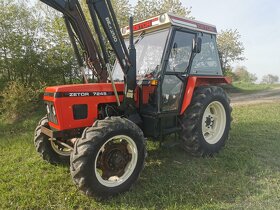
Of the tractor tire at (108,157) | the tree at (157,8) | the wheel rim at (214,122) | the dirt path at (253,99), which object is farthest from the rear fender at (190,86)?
the tree at (157,8)

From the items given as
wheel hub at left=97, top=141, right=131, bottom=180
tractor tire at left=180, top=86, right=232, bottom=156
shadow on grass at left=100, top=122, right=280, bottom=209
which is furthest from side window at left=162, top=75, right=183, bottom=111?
wheel hub at left=97, top=141, right=131, bottom=180

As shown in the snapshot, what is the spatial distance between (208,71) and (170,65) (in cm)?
107

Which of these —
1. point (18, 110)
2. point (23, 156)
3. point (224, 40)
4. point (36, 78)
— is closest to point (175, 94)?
point (23, 156)

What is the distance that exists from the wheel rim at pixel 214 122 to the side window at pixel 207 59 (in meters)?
0.68

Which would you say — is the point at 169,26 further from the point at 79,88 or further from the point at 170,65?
the point at 79,88

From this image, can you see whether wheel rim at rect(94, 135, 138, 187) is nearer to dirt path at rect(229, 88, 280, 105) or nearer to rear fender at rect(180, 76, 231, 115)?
rear fender at rect(180, 76, 231, 115)

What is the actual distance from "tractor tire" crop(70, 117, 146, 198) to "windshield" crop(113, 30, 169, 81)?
1256 mm

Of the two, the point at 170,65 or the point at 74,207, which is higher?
the point at 170,65

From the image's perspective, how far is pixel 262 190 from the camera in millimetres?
3412

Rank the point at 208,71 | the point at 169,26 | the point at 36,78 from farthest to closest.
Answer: the point at 36,78, the point at 208,71, the point at 169,26

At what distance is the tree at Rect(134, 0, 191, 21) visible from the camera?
19.7 metres

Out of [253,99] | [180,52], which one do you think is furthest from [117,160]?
[253,99]

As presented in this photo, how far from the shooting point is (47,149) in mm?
4242

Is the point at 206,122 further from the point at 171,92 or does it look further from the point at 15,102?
the point at 15,102
